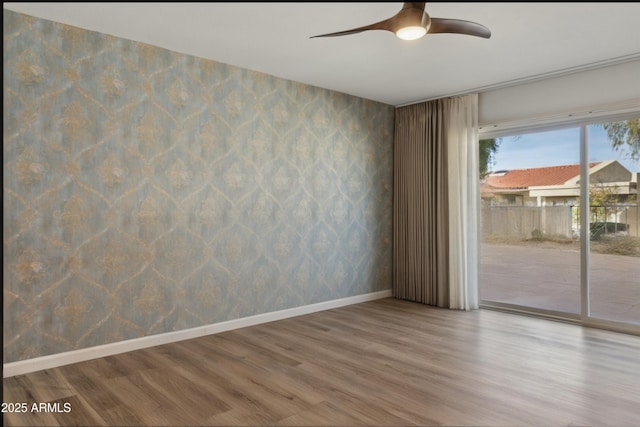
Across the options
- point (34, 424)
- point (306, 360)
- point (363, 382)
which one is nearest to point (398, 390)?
point (363, 382)

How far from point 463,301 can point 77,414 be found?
3859 mm

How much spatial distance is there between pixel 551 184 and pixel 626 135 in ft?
2.57

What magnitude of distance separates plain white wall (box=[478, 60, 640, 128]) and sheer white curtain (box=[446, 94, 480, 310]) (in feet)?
0.62

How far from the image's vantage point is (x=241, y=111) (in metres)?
4.04

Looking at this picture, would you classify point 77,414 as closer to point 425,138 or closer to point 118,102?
point 118,102

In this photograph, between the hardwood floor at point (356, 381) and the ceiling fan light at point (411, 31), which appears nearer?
the hardwood floor at point (356, 381)

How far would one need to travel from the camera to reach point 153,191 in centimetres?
349

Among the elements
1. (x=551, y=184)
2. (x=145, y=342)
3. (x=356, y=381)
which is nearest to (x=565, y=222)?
(x=551, y=184)

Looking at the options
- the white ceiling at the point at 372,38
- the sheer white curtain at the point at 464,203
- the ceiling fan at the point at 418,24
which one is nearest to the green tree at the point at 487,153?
the sheer white curtain at the point at 464,203

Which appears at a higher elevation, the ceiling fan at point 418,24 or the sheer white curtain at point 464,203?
the ceiling fan at point 418,24

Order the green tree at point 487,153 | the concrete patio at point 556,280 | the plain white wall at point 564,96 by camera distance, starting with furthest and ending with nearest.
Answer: the green tree at point 487,153 → the concrete patio at point 556,280 → the plain white wall at point 564,96

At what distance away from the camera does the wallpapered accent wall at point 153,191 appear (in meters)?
2.94

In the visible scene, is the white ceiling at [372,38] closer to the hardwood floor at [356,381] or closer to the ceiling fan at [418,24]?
the ceiling fan at [418,24]

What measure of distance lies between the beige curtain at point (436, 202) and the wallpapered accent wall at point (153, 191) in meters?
0.82
